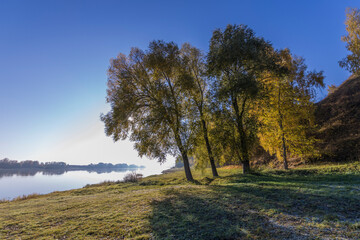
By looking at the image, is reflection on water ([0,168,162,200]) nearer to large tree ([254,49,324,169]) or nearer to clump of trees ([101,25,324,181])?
clump of trees ([101,25,324,181])

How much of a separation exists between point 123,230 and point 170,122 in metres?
13.4

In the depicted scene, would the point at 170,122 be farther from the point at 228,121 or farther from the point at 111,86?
the point at 111,86

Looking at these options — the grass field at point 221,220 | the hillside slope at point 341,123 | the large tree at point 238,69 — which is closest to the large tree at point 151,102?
the large tree at point 238,69

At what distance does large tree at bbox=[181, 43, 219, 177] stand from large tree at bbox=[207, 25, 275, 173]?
90.3 inches

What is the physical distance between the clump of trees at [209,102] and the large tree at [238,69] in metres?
0.10

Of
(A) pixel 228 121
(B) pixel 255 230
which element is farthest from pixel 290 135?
(B) pixel 255 230

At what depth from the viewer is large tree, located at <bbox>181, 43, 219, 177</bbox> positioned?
1945 centimetres

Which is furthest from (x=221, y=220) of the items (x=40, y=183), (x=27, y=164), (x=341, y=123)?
(x=27, y=164)

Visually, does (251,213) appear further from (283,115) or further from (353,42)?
(353,42)

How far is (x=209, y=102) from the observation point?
18.7m

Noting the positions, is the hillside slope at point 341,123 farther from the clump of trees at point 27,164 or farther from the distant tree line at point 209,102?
the clump of trees at point 27,164

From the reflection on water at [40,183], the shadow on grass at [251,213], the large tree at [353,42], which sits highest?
the large tree at [353,42]

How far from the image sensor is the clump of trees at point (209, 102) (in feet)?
56.4

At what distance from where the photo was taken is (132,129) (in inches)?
806
